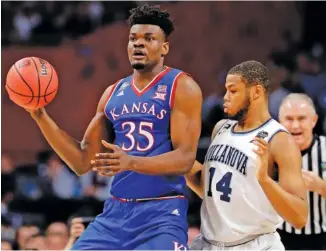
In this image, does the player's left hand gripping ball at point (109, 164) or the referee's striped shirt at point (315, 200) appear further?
the referee's striped shirt at point (315, 200)

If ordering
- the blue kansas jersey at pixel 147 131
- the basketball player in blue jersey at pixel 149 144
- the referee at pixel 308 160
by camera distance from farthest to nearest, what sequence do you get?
the referee at pixel 308 160 → the blue kansas jersey at pixel 147 131 → the basketball player in blue jersey at pixel 149 144

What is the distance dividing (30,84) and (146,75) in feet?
2.41

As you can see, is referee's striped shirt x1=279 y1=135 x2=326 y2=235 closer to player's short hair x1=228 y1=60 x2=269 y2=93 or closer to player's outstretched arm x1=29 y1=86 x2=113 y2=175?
player's short hair x1=228 y1=60 x2=269 y2=93

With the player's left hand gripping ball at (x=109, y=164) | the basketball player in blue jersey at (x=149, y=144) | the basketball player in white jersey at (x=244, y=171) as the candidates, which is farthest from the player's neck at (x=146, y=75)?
the player's left hand gripping ball at (x=109, y=164)

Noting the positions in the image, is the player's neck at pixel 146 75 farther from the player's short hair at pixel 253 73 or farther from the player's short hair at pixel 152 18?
the player's short hair at pixel 253 73

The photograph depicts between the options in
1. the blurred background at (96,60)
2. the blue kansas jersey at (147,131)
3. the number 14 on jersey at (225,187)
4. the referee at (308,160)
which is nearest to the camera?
the blue kansas jersey at (147,131)

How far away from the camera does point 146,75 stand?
15.5ft

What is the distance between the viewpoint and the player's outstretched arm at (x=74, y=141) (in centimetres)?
479

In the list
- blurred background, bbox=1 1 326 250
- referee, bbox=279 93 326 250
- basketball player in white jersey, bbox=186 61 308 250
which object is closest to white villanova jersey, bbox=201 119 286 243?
basketball player in white jersey, bbox=186 61 308 250

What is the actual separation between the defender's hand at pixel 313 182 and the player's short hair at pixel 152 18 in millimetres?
1494

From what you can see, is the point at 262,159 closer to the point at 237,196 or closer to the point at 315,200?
the point at 237,196

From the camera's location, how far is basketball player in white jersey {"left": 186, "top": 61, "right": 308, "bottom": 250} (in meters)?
4.61

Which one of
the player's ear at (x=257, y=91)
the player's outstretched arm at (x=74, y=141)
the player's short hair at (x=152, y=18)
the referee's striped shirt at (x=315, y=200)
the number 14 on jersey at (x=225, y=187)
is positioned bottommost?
the referee's striped shirt at (x=315, y=200)

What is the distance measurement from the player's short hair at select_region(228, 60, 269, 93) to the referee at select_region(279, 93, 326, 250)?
103 centimetres
